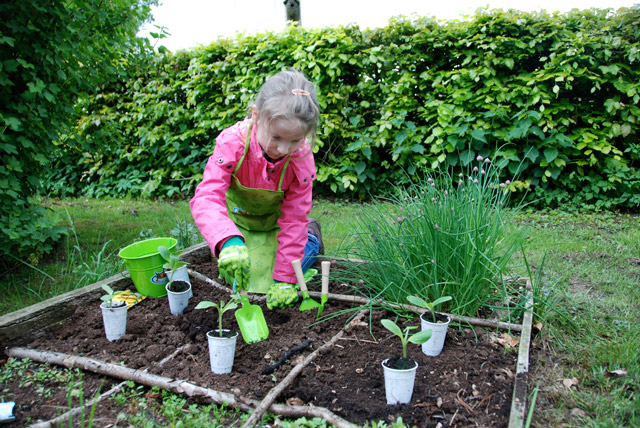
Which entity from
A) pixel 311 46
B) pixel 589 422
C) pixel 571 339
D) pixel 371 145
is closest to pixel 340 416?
pixel 589 422

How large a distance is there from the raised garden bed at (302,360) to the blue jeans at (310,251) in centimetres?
42

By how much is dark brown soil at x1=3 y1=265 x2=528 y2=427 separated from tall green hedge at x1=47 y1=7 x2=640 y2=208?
2.05 m

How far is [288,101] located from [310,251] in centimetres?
103

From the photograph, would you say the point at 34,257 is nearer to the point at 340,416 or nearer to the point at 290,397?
the point at 290,397

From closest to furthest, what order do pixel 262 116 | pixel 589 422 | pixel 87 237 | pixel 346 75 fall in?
1. pixel 589 422
2. pixel 262 116
3. pixel 87 237
4. pixel 346 75

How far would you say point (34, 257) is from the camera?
2.57 m

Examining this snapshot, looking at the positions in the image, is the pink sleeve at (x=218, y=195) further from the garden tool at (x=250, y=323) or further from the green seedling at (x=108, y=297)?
the green seedling at (x=108, y=297)

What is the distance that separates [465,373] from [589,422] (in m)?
0.38

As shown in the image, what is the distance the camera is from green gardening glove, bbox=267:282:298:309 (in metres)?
2.09

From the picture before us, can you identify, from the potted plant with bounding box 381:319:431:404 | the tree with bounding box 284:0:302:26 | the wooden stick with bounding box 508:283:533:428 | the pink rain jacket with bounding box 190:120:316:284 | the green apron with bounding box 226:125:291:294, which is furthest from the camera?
the tree with bounding box 284:0:302:26

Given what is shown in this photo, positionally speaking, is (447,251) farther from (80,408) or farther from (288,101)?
(80,408)

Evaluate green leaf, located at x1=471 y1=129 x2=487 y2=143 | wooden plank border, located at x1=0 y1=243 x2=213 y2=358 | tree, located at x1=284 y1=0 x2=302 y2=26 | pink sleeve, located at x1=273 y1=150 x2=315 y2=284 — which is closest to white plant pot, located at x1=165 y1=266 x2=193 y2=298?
wooden plank border, located at x1=0 y1=243 x2=213 y2=358

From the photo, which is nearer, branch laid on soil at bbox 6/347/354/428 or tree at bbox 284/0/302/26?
branch laid on soil at bbox 6/347/354/428

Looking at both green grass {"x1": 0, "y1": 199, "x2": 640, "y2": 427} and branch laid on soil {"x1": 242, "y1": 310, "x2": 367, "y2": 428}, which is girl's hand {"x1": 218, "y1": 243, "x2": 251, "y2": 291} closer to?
branch laid on soil {"x1": 242, "y1": 310, "x2": 367, "y2": 428}
